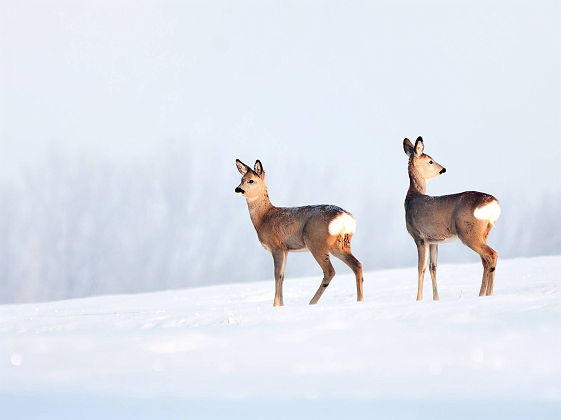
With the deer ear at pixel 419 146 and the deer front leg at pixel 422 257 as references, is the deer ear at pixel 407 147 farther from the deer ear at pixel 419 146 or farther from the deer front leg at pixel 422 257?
the deer front leg at pixel 422 257

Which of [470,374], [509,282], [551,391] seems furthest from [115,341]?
[509,282]

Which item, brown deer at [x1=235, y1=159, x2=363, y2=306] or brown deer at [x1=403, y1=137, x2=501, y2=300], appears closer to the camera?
brown deer at [x1=403, y1=137, x2=501, y2=300]

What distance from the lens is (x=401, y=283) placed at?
1519 centimetres

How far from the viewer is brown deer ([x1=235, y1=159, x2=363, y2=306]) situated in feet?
34.6

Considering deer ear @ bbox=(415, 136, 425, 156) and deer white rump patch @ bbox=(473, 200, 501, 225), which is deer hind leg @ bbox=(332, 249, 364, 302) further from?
deer ear @ bbox=(415, 136, 425, 156)

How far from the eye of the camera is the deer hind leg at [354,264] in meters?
10.4

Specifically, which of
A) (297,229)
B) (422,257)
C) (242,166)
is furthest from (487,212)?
(242,166)

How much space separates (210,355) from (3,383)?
67.7 inches

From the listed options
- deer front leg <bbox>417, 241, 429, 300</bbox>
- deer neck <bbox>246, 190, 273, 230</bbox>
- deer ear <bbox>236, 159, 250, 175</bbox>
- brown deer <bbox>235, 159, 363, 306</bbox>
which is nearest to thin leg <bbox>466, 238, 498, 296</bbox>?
deer front leg <bbox>417, 241, 429, 300</bbox>

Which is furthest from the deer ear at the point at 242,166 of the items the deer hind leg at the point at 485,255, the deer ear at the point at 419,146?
the deer hind leg at the point at 485,255

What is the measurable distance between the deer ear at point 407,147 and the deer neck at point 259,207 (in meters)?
2.04

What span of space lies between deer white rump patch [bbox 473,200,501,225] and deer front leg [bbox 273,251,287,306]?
2.55 metres

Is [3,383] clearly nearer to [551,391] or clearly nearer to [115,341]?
[115,341]

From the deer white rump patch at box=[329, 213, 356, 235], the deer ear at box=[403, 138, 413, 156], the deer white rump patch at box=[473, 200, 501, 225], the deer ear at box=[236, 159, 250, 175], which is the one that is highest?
the deer ear at box=[403, 138, 413, 156]
